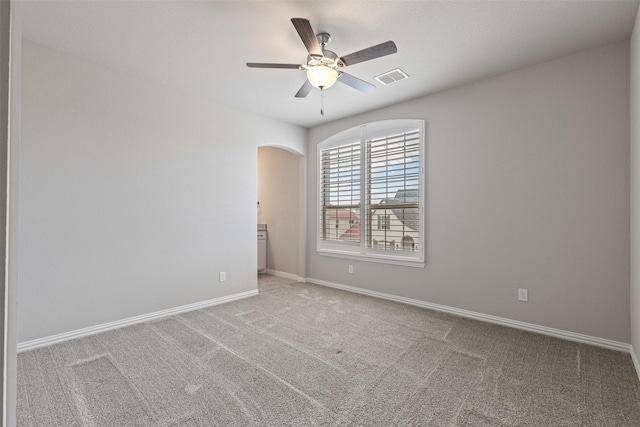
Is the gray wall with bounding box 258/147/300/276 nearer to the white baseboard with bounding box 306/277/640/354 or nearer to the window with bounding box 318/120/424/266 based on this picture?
the window with bounding box 318/120/424/266

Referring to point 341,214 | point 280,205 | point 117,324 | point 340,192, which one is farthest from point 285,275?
point 117,324

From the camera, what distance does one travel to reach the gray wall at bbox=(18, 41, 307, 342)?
2.78 metres

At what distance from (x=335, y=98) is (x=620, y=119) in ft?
9.20

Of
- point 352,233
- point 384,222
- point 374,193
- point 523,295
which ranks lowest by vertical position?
point 523,295

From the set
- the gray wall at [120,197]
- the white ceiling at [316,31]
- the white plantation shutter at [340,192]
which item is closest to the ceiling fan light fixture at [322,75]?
the white ceiling at [316,31]

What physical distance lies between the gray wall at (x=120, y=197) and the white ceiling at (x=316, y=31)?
408 millimetres

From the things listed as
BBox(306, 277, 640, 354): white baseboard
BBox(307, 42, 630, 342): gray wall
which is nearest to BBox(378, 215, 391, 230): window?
BBox(307, 42, 630, 342): gray wall

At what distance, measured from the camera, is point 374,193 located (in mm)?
4520

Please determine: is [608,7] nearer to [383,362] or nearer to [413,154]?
[413,154]

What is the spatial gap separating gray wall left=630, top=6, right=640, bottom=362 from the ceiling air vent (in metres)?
1.79

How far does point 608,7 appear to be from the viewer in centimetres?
228

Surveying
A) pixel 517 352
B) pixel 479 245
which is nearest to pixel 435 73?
pixel 479 245

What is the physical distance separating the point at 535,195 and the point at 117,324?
444cm

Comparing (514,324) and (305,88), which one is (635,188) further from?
(305,88)
